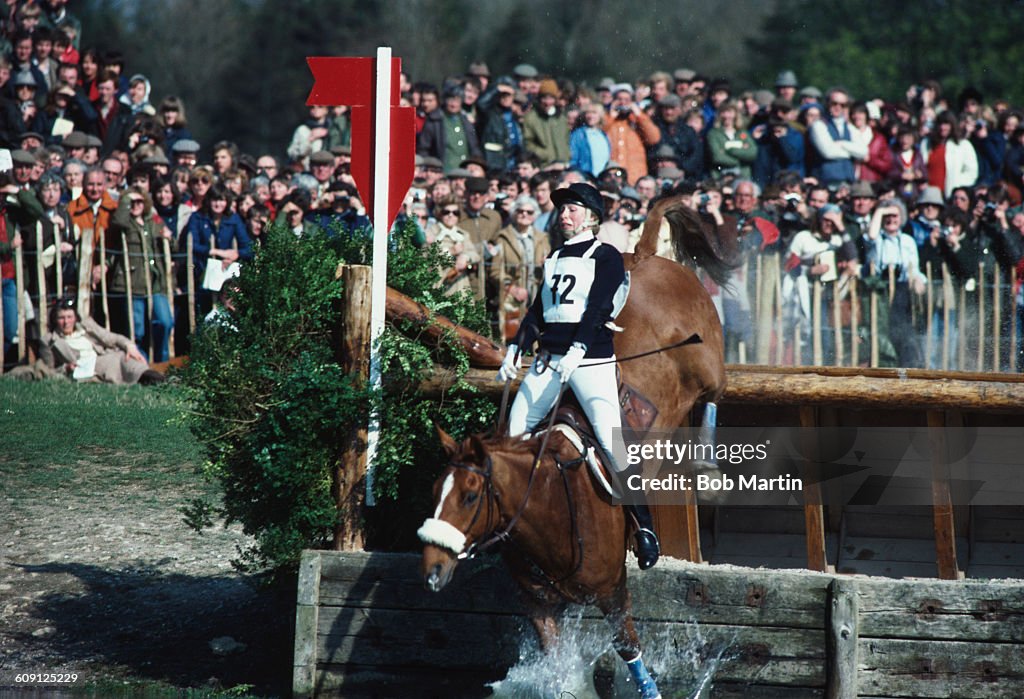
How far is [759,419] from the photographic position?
8.33 metres

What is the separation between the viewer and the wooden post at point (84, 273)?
13383 millimetres

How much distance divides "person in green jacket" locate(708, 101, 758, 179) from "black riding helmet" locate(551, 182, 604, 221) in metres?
10.2

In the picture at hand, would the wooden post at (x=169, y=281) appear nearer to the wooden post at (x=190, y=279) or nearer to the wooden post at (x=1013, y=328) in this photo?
the wooden post at (x=190, y=279)

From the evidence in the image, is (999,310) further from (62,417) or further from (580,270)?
(62,417)

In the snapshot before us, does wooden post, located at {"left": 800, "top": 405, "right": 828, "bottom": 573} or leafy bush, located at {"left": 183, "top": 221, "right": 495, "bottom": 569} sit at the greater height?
leafy bush, located at {"left": 183, "top": 221, "right": 495, "bottom": 569}

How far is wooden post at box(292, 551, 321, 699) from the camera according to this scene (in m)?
7.09

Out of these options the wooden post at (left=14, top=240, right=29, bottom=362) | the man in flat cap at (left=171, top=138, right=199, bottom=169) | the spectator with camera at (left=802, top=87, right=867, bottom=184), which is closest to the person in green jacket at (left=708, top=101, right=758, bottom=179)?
the spectator with camera at (left=802, top=87, right=867, bottom=184)

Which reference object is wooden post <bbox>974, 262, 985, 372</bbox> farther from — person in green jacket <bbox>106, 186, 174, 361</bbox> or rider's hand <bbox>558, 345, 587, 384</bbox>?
person in green jacket <bbox>106, 186, 174, 361</bbox>

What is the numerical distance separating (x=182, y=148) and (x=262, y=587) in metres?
8.75

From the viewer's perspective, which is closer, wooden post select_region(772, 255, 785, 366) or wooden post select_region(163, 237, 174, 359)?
wooden post select_region(772, 255, 785, 366)

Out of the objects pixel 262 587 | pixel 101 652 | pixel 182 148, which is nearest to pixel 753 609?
pixel 262 587

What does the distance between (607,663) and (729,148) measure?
440 inches

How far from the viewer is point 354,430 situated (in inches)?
285

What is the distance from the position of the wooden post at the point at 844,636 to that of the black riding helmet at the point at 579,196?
7.50 feet
